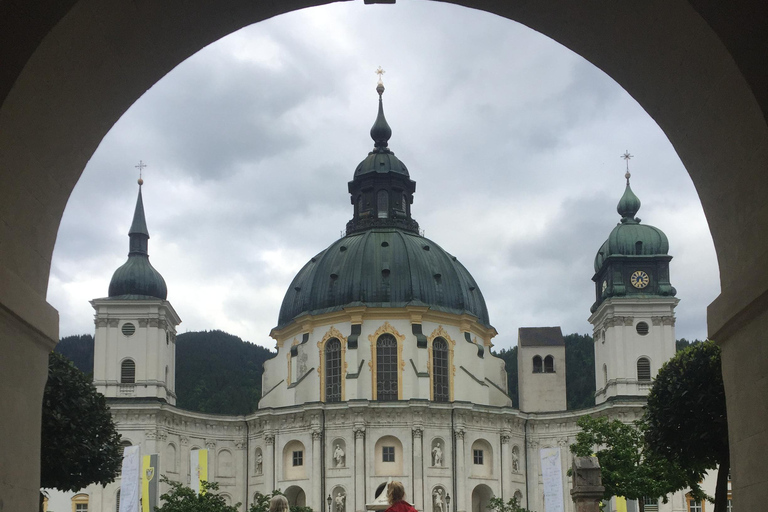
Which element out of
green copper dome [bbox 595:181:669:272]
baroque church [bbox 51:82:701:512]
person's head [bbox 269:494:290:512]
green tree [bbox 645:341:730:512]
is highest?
green copper dome [bbox 595:181:669:272]

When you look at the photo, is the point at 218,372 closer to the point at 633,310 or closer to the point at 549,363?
the point at 549,363

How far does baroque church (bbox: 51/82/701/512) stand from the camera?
7856 centimetres

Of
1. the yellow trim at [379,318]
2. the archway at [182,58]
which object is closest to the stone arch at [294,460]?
the yellow trim at [379,318]

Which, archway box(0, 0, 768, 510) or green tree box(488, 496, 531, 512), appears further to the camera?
green tree box(488, 496, 531, 512)

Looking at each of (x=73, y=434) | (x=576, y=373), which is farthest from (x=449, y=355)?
(x=73, y=434)

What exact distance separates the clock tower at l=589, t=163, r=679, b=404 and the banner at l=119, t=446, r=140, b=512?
3413 cm

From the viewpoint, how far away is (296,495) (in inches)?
3189

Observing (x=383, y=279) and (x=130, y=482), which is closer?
(x=130, y=482)

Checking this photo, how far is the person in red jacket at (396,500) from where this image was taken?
1078cm

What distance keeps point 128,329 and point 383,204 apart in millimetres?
23853

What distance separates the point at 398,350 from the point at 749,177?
71439 mm

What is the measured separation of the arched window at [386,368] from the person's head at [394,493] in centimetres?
7031

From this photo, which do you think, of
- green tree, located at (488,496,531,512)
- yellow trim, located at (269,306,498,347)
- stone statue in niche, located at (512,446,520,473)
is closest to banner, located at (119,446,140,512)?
yellow trim, located at (269,306,498,347)

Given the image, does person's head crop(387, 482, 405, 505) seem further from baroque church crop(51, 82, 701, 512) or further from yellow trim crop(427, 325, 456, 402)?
yellow trim crop(427, 325, 456, 402)
